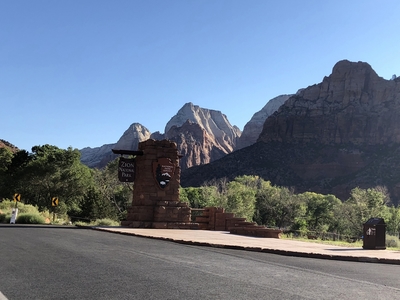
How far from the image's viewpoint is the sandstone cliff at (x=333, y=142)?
107750mm

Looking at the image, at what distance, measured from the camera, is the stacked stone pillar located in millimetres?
22359

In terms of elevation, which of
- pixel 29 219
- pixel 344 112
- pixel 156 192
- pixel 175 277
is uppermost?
pixel 344 112

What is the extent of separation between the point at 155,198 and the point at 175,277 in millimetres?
16174

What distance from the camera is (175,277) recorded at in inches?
267

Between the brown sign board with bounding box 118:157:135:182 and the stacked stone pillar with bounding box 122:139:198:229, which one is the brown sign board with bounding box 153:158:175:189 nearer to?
the stacked stone pillar with bounding box 122:139:198:229

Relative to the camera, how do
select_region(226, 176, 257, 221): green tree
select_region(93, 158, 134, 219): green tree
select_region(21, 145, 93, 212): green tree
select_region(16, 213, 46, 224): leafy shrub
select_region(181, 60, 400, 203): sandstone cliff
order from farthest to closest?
1. select_region(181, 60, 400, 203): sandstone cliff
2. select_region(93, 158, 134, 219): green tree
3. select_region(226, 176, 257, 221): green tree
4. select_region(21, 145, 93, 212): green tree
5. select_region(16, 213, 46, 224): leafy shrub

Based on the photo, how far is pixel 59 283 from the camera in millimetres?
6047

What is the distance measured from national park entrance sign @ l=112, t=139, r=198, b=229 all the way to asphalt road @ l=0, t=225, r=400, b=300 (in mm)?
12016

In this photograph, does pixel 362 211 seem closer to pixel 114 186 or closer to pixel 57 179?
pixel 114 186

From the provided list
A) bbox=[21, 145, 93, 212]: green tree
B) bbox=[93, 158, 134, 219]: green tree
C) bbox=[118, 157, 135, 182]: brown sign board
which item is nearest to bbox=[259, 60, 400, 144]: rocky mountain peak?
bbox=[93, 158, 134, 219]: green tree

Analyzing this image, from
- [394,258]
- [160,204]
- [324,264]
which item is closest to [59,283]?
[324,264]

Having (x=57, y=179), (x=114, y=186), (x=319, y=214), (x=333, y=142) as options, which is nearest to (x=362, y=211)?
(x=319, y=214)

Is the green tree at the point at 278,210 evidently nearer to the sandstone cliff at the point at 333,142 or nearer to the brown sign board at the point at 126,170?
the sandstone cliff at the point at 333,142

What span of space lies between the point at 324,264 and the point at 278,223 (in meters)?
59.7
